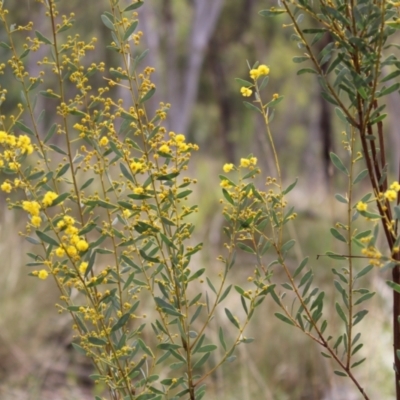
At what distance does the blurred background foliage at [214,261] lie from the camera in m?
2.87

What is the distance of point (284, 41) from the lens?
1368 centimetres

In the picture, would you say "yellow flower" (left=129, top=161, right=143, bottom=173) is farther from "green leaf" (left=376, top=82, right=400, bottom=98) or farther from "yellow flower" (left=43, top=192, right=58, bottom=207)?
"green leaf" (left=376, top=82, right=400, bottom=98)

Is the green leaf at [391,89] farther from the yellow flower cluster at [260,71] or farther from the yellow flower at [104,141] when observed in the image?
the yellow flower at [104,141]

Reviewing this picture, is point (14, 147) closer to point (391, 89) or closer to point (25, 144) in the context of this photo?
point (25, 144)

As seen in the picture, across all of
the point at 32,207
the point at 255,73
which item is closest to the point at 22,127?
the point at 32,207

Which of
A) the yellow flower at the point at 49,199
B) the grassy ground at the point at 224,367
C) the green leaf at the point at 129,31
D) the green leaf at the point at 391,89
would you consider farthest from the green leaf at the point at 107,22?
the grassy ground at the point at 224,367

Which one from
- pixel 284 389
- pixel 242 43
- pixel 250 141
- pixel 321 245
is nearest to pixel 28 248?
pixel 284 389

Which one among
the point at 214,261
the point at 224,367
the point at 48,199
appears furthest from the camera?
the point at 214,261

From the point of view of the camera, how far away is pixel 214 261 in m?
4.90

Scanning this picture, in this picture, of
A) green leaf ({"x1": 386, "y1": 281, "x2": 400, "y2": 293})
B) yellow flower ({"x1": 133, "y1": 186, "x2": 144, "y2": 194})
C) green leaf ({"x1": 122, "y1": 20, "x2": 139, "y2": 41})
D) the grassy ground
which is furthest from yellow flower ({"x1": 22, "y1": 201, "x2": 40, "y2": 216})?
the grassy ground

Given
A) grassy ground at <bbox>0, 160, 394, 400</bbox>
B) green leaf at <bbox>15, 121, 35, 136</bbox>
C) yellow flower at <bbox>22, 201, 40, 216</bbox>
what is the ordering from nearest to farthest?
yellow flower at <bbox>22, 201, 40, 216</bbox> → green leaf at <bbox>15, 121, 35, 136</bbox> → grassy ground at <bbox>0, 160, 394, 400</bbox>

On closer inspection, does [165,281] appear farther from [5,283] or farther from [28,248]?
[28,248]

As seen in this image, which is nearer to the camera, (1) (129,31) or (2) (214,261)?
(1) (129,31)

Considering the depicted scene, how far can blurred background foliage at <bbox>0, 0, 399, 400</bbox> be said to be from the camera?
9.42ft
